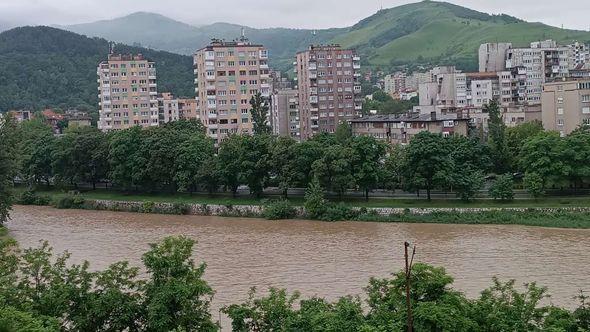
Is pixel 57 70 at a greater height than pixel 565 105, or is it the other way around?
pixel 57 70

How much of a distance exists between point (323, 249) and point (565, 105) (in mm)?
16056

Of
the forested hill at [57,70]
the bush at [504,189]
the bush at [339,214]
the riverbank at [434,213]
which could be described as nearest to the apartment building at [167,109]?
A: the forested hill at [57,70]

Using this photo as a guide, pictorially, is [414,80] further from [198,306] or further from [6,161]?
[198,306]

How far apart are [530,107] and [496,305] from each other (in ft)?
90.4

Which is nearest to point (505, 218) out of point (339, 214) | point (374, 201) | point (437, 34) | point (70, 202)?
point (374, 201)

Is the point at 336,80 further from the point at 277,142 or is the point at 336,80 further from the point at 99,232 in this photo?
the point at 99,232

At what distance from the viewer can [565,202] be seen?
77.2 feet

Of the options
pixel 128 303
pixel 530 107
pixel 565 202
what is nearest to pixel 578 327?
pixel 128 303

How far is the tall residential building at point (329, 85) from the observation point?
4047 centimetres

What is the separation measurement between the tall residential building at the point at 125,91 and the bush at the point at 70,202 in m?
15.3

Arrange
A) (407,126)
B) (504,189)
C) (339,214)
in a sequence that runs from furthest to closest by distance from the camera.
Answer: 1. (407,126)
2. (504,189)
3. (339,214)

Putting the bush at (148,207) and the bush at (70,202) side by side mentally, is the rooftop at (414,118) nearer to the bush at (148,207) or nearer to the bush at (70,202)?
the bush at (148,207)

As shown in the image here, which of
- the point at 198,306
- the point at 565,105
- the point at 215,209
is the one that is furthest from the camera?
the point at 565,105

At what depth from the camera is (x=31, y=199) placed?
30.3 meters
